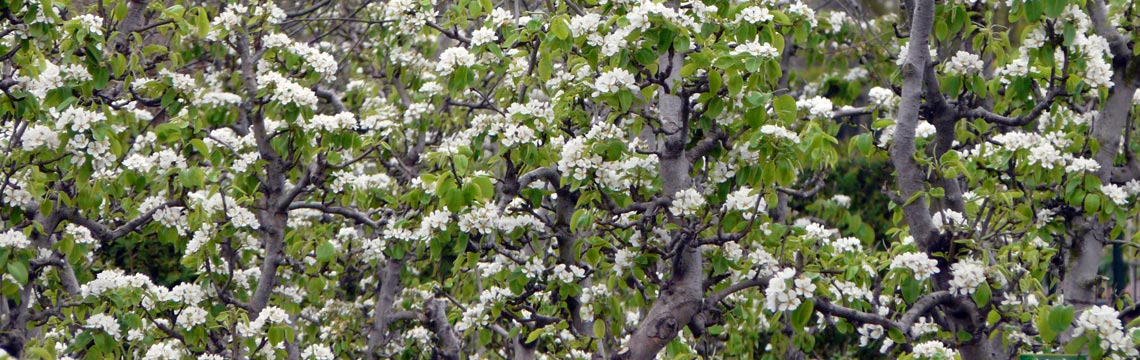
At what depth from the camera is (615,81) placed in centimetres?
371

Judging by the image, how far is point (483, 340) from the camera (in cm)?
461

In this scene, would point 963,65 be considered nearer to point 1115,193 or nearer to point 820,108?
point 820,108

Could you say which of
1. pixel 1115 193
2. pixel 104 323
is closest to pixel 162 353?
pixel 104 323

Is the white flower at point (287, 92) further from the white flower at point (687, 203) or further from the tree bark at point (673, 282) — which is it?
the white flower at point (687, 203)

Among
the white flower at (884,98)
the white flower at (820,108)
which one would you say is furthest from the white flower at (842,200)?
the white flower at (820,108)

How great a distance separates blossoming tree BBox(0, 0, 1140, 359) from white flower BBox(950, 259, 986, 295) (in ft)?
0.06

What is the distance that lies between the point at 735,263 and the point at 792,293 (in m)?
0.73

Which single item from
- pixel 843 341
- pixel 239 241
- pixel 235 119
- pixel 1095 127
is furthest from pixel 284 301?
pixel 843 341

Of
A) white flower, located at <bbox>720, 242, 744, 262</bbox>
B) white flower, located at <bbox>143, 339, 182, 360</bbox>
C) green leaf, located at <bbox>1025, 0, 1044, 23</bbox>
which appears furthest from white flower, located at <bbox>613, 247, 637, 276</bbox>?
white flower, located at <bbox>143, 339, 182, 360</bbox>

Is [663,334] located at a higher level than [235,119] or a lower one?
lower

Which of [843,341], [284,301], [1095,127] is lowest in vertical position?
[843,341]

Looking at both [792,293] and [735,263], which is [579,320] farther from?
[792,293]

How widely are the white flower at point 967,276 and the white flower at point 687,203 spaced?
93 cm

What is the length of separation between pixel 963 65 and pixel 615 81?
1439mm
